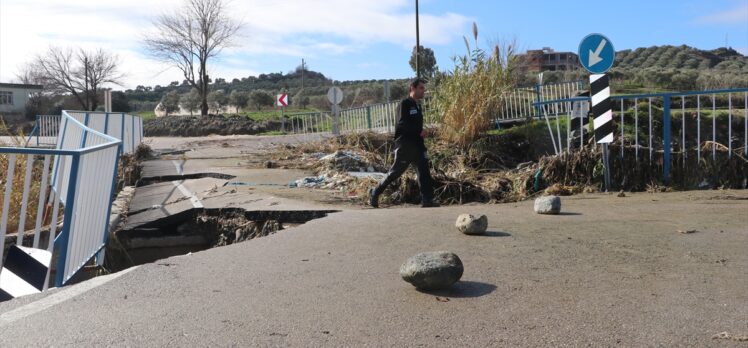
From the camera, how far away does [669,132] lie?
9680mm

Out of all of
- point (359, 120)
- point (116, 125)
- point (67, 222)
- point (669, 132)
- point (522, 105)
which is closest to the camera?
point (67, 222)

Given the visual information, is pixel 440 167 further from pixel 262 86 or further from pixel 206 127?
pixel 262 86

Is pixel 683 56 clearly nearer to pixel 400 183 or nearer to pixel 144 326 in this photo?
pixel 400 183

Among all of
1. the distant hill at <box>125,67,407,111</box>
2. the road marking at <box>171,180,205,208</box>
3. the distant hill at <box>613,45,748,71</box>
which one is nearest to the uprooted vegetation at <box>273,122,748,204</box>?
the road marking at <box>171,180,205,208</box>

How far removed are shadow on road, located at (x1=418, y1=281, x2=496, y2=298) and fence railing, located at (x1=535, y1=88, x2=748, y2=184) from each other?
5.92 metres

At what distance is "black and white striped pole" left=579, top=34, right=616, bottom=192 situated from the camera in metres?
9.53

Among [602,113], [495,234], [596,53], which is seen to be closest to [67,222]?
[495,234]

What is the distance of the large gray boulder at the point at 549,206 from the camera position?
7.48m

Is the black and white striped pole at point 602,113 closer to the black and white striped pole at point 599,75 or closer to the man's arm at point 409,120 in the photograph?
the black and white striped pole at point 599,75

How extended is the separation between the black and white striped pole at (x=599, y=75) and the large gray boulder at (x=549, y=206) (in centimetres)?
237

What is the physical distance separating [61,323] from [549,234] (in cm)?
419

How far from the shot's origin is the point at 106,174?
675 centimetres

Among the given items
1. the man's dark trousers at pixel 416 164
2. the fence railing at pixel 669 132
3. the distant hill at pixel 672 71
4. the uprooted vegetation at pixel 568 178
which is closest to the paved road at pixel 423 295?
the man's dark trousers at pixel 416 164

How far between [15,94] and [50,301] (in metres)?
77.0
